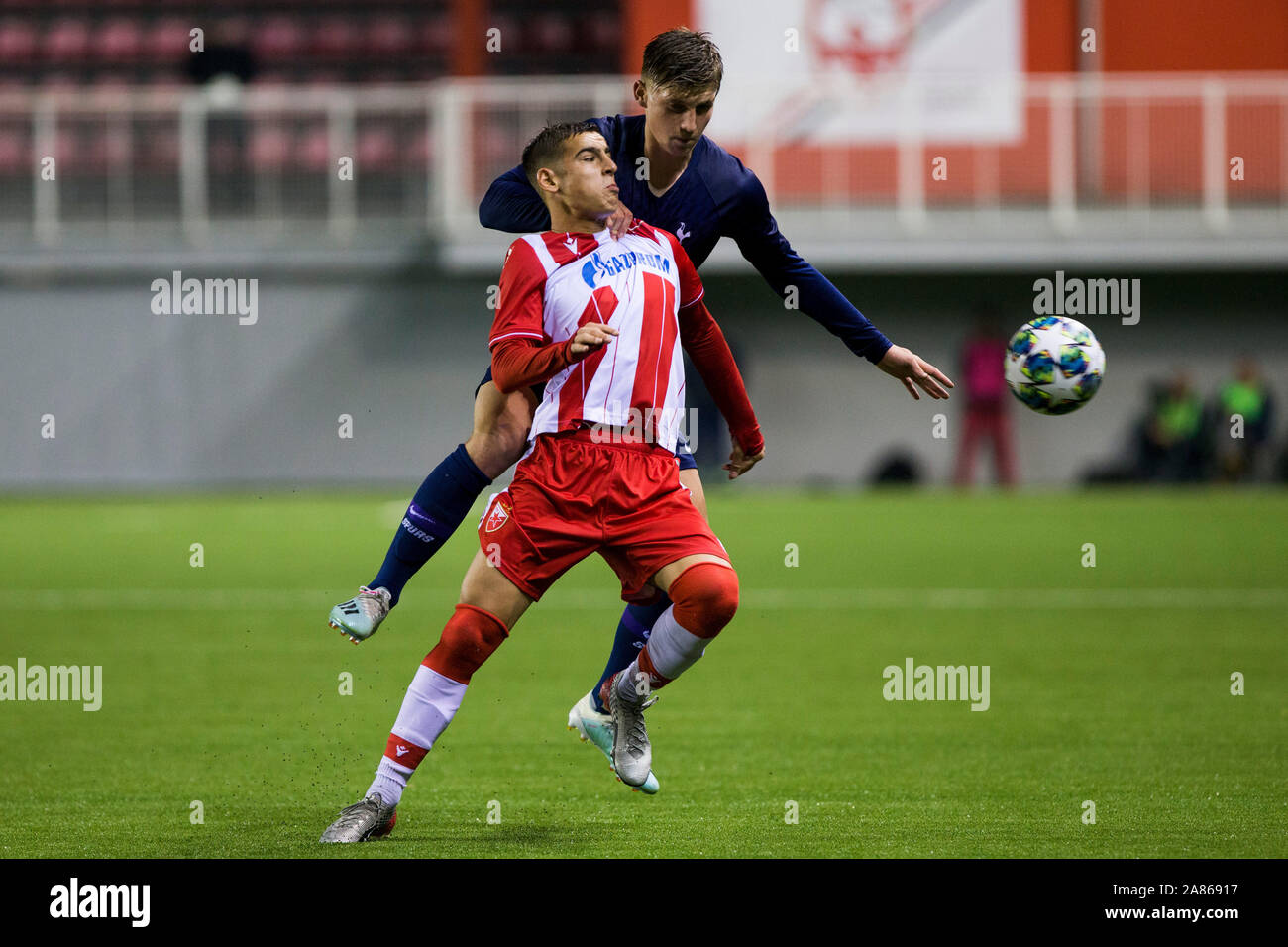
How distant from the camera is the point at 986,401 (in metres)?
22.4

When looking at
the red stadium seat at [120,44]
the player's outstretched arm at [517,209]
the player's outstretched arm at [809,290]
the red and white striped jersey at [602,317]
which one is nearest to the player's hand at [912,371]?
the player's outstretched arm at [809,290]

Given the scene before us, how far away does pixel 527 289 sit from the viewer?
17.1 feet

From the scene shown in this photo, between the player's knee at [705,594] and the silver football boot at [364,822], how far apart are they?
104cm

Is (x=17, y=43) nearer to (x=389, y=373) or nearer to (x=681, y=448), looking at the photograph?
(x=389, y=373)

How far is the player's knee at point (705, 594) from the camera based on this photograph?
17.3 feet

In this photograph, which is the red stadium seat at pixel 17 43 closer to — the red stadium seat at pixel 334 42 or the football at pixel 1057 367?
the red stadium seat at pixel 334 42

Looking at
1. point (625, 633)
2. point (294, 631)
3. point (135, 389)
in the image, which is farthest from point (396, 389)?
point (625, 633)

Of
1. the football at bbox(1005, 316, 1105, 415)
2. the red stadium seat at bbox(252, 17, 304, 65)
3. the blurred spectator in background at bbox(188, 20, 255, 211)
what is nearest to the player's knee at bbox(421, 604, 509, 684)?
the football at bbox(1005, 316, 1105, 415)

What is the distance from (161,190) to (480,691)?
51.2ft

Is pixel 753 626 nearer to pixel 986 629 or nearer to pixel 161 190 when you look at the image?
pixel 986 629

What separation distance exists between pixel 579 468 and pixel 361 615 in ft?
2.80

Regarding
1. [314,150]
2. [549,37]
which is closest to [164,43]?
[314,150]

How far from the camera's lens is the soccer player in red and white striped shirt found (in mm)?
5246

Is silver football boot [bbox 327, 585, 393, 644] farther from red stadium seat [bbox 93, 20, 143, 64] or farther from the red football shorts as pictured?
red stadium seat [bbox 93, 20, 143, 64]
